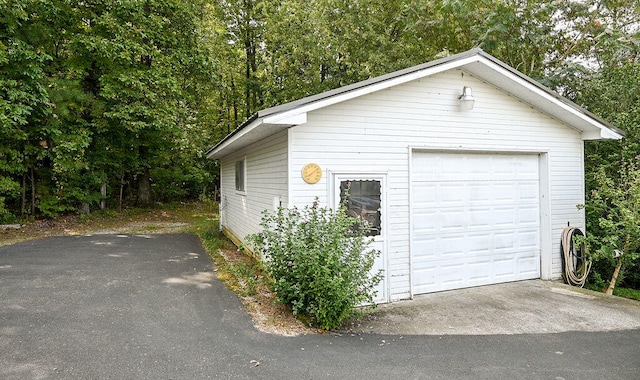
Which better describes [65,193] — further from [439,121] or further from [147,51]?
[439,121]

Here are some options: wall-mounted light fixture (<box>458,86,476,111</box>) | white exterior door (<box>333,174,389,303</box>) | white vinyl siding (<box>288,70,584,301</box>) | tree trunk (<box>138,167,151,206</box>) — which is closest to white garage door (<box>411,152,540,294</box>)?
white vinyl siding (<box>288,70,584,301</box>)

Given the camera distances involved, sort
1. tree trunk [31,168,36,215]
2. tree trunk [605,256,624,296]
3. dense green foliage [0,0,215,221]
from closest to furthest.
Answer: tree trunk [605,256,624,296] → dense green foliage [0,0,215,221] → tree trunk [31,168,36,215]

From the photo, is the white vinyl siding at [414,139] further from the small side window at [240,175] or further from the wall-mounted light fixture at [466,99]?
the small side window at [240,175]

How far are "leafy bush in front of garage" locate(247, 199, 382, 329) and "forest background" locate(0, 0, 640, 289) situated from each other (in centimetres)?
490

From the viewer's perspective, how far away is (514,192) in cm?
649

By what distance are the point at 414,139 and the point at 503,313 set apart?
273cm

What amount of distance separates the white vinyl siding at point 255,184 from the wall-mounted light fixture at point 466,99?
114 inches

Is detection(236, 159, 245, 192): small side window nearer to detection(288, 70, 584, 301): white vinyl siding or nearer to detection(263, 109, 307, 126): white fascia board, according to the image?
detection(288, 70, 584, 301): white vinyl siding

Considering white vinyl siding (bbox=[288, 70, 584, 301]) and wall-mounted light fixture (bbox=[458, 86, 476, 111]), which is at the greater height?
wall-mounted light fixture (bbox=[458, 86, 476, 111])

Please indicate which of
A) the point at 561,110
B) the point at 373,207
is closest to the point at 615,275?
the point at 561,110

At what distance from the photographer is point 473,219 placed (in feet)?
20.3

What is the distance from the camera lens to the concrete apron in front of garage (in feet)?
14.5

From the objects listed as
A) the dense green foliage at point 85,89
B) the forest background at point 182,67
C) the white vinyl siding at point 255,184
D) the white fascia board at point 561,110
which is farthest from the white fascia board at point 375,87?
the dense green foliage at point 85,89

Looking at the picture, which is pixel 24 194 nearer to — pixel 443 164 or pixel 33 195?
pixel 33 195
